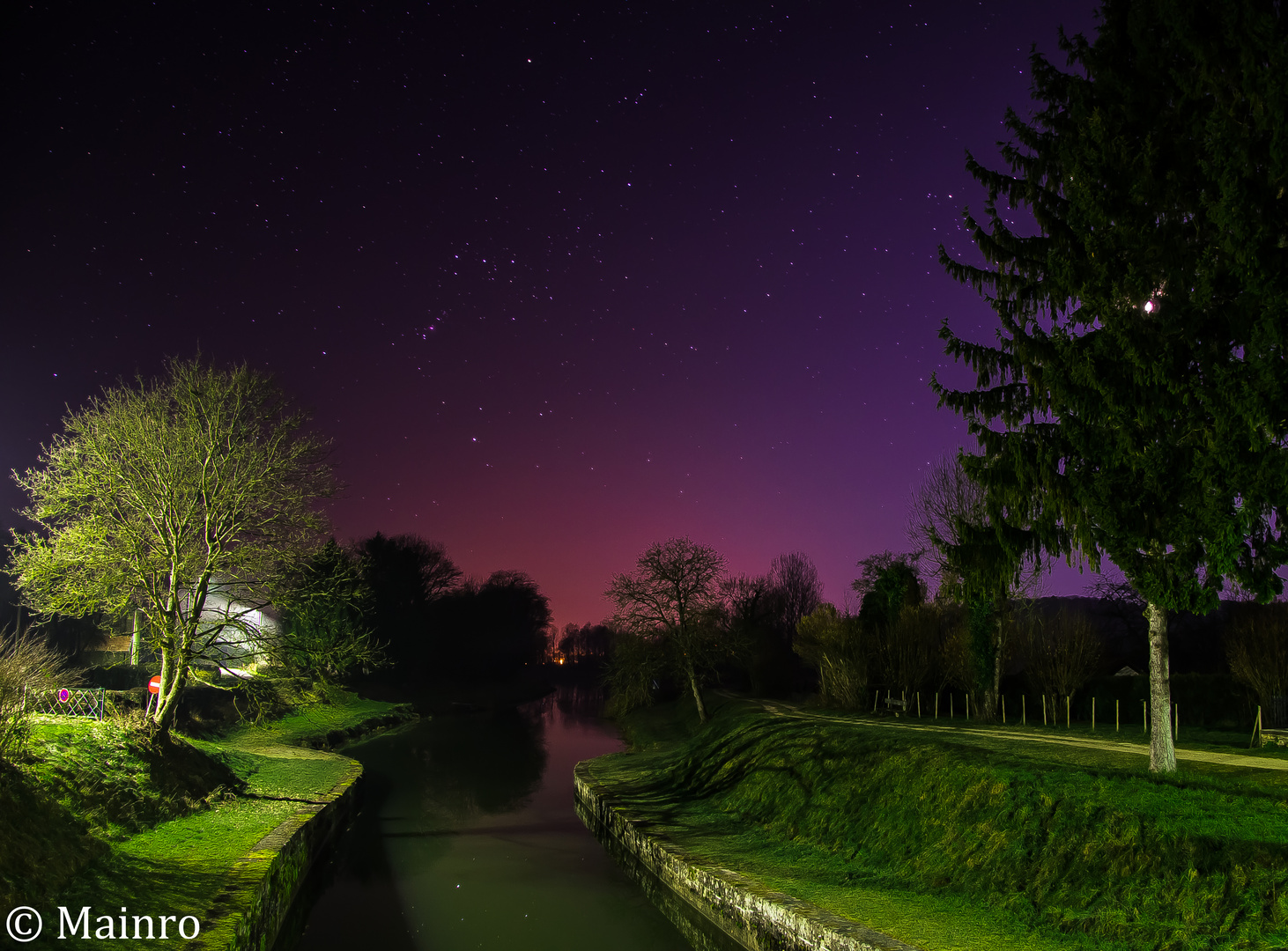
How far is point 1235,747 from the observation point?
16.0 m

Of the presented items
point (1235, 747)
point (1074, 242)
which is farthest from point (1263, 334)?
point (1235, 747)

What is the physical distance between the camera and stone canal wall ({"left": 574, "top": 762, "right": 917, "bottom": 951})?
10602mm

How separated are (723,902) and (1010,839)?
16.3 ft

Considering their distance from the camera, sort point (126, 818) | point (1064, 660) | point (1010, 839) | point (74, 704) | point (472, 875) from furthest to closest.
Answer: point (1064, 660), point (74, 704), point (472, 875), point (126, 818), point (1010, 839)

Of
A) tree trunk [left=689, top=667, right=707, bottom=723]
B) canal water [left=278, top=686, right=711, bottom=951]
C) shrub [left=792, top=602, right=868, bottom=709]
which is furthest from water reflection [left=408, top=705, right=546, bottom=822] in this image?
shrub [left=792, top=602, right=868, bottom=709]

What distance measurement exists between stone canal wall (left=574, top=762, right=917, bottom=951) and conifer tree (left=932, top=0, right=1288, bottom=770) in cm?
630

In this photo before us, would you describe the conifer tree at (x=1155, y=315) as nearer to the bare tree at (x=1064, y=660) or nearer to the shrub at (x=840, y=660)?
the bare tree at (x=1064, y=660)

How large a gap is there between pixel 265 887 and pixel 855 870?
9915 mm

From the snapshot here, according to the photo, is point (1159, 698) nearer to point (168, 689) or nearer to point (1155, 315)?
point (1155, 315)

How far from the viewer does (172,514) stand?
18297 mm

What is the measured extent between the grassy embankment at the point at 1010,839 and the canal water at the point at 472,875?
2.25 metres

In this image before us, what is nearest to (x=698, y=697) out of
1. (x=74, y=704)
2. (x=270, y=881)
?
(x=74, y=704)

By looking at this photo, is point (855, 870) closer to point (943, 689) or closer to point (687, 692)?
point (943, 689)

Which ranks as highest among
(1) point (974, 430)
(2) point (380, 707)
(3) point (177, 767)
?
(1) point (974, 430)
